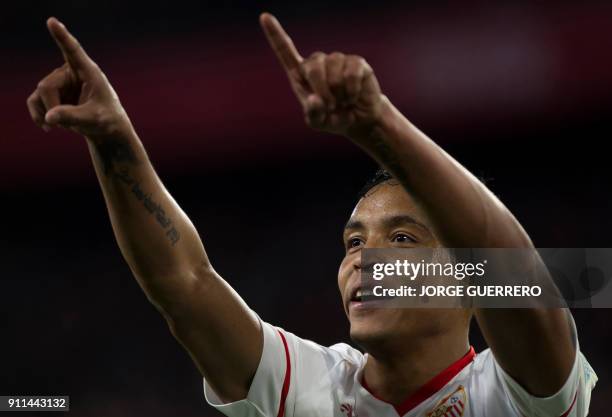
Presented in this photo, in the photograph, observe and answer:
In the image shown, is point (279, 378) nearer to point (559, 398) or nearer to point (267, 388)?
point (267, 388)

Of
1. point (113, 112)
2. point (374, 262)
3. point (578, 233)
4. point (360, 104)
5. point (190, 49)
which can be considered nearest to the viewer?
point (360, 104)

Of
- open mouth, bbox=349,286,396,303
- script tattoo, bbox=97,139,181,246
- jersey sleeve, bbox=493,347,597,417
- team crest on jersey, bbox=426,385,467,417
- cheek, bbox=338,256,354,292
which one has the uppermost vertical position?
script tattoo, bbox=97,139,181,246

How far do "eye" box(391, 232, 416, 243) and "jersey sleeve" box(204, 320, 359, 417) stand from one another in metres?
0.39

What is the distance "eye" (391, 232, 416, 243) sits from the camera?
2.39m

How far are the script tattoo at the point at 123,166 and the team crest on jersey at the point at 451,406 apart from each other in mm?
876

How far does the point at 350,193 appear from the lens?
16.3 feet

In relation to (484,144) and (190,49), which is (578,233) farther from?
(190,49)

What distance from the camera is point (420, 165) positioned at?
5.23 ft

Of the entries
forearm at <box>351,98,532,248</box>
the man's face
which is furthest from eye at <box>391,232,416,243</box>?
forearm at <box>351,98,532,248</box>

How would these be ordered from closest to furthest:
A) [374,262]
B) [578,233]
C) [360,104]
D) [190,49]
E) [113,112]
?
[360,104] → [113,112] → [374,262] → [578,233] → [190,49]

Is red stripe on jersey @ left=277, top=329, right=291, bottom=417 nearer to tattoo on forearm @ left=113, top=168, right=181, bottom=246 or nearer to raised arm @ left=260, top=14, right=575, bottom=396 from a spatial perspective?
tattoo on forearm @ left=113, top=168, right=181, bottom=246

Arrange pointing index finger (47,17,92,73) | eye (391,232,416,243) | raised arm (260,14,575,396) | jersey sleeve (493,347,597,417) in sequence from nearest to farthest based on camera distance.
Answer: raised arm (260,14,575,396), pointing index finger (47,17,92,73), jersey sleeve (493,347,597,417), eye (391,232,416,243)

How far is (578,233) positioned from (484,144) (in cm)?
71

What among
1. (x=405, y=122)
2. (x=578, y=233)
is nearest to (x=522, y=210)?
(x=578, y=233)
